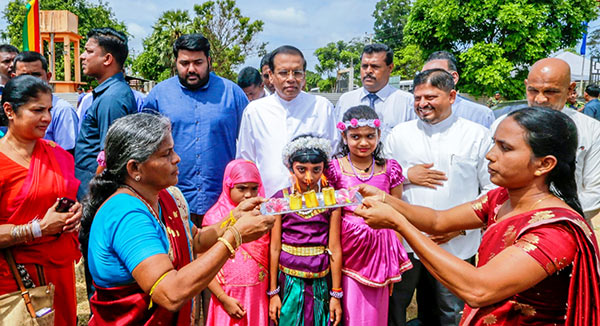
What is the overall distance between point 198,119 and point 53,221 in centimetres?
168

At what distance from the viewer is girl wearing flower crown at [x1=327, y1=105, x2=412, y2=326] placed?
A: 324 centimetres

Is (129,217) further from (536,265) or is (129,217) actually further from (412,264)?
(412,264)

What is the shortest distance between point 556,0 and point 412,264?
19935 mm

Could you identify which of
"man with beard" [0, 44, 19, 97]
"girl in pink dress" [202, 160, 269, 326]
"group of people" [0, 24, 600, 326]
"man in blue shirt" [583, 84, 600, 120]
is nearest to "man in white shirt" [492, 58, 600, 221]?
"group of people" [0, 24, 600, 326]

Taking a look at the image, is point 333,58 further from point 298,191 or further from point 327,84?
point 298,191

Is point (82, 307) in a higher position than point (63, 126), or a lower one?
lower

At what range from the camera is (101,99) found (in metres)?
3.43

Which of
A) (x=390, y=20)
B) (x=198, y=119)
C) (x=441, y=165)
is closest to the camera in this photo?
(x=441, y=165)

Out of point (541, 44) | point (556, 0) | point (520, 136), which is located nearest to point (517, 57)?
point (541, 44)

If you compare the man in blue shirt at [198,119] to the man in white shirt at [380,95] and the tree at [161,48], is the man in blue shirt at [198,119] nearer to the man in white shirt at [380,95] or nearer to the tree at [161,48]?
the man in white shirt at [380,95]

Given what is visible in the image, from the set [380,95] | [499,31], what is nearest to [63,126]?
[380,95]

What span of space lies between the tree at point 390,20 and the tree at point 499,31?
46.5 meters

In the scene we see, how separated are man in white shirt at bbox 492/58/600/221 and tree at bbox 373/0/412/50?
211ft

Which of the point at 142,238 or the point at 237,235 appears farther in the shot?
the point at 237,235
